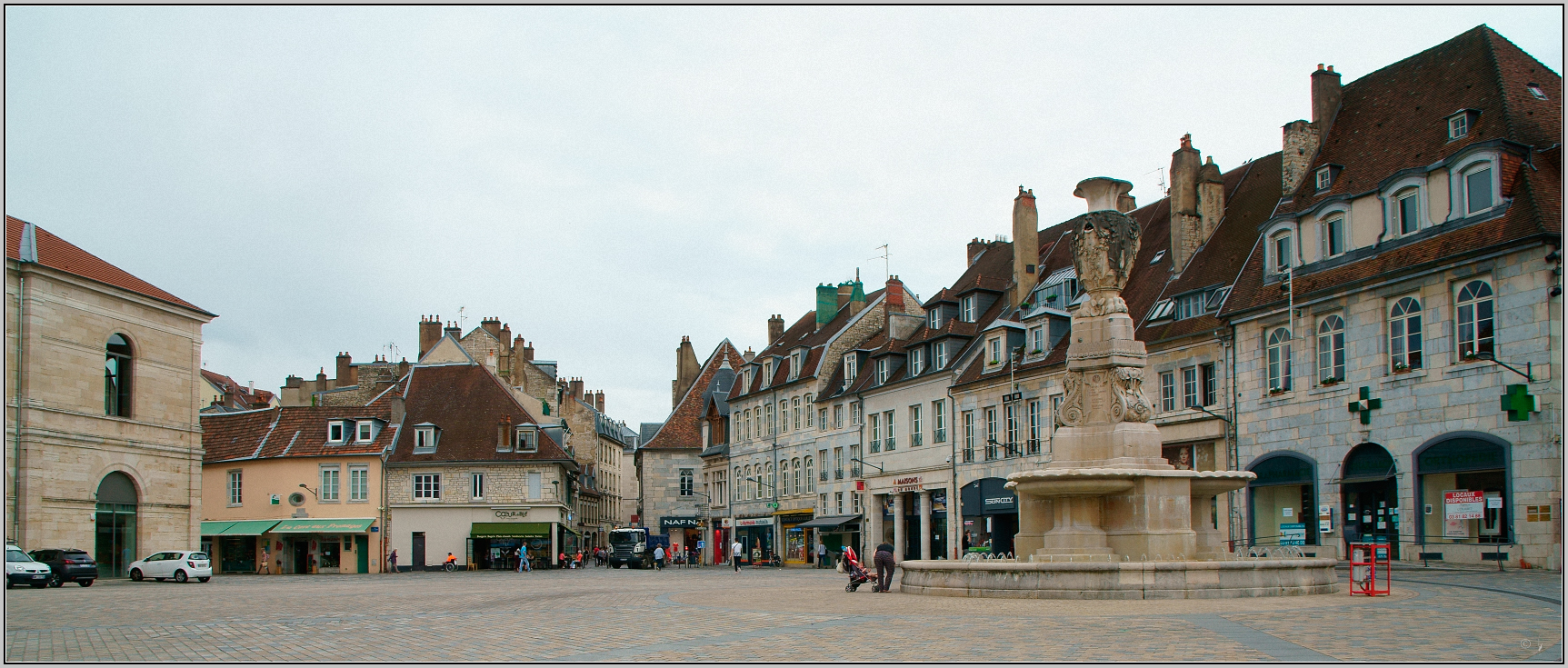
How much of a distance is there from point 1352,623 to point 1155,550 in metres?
5.20

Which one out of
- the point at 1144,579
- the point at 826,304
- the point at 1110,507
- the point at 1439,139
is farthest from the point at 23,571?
the point at 826,304

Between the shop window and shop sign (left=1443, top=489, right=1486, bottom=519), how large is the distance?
5229 millimetres

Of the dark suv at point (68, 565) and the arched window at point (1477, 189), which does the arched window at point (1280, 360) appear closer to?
the arched window at point (1477, 189)

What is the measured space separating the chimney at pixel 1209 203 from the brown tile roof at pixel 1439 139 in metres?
3.63

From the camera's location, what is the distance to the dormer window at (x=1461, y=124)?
28.2 m

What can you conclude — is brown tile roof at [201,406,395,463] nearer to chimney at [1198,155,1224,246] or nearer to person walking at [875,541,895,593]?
chimney at [1198,155,1224,246]

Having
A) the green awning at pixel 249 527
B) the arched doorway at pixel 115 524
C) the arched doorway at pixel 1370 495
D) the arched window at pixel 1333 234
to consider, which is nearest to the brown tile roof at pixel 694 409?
the green awning at pixel 249 527

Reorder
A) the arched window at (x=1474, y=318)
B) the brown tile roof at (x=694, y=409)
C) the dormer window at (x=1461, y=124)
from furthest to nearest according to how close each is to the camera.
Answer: the brown tile roof at (x=694, y=409), the dormer window at (x=1461, y=124), the arched window at (x=1474, y=318)

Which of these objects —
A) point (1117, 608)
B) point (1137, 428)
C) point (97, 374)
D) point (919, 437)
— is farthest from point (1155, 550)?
point (97, 374)

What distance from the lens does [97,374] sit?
36750mm

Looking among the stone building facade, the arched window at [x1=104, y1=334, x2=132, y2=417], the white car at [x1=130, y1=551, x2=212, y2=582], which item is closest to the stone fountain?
the white car at [x1=130, y1=551, x2=212, y2=582]

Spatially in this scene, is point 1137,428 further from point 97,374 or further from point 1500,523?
point 97,374

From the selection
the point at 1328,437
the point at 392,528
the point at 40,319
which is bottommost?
the point at 392,528

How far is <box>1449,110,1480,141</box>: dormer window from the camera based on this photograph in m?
28.2
